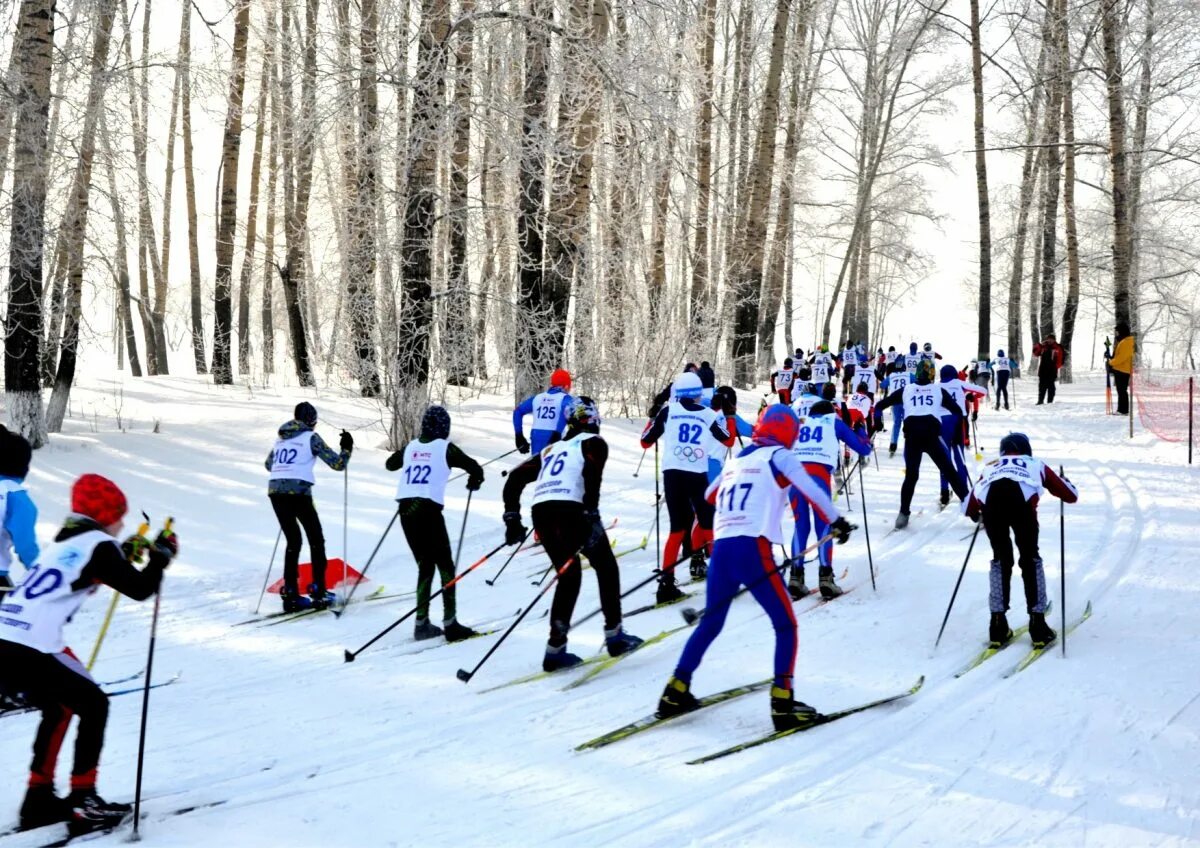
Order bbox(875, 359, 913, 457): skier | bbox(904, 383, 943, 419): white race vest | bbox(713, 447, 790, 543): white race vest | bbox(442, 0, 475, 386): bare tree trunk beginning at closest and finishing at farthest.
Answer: bbox(713, 447, 790, 543): white race vest → bbox(904, 383, 943, 419): white race vest → bbox(442, 0, 475, 386): bare tree trunk → bbox(875, 359, 913, 457): skier

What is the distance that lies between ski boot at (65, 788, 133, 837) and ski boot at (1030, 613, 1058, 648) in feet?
19.0

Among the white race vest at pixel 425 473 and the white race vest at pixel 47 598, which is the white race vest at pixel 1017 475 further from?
the white race vest at pixel 47 598

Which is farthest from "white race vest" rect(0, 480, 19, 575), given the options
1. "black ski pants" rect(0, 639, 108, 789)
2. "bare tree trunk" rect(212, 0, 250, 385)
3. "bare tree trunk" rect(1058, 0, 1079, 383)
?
"bare tree trunk" rect(1058, 0, 1079, 383)

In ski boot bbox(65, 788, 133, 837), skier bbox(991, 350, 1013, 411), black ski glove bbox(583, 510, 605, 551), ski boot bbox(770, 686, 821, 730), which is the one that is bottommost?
ski boot bbox(65, 788, 133, 837)

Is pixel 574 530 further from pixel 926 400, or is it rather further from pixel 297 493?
pixel 926 400

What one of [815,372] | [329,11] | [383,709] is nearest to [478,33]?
[329,11]

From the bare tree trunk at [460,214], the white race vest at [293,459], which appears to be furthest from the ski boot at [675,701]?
the bare tree trunk at [460,214]

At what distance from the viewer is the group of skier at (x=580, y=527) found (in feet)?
16.1

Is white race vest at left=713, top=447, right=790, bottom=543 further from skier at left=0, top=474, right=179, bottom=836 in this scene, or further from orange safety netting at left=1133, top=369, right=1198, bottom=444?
orange safety netting at left=1133, top=369, right=1198, bottom=444

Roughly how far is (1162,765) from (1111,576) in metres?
4.36

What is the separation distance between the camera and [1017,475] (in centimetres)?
765

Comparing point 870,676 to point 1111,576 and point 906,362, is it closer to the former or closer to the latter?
point 1111,576

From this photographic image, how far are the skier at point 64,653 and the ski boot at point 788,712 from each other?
3275mm

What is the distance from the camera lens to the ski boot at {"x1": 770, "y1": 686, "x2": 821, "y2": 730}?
5.97 meters
